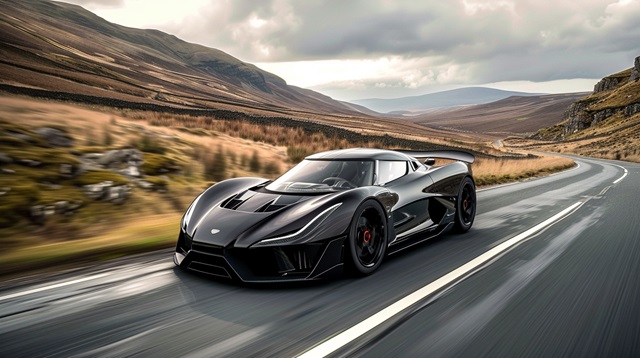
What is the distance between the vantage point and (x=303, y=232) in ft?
12.9

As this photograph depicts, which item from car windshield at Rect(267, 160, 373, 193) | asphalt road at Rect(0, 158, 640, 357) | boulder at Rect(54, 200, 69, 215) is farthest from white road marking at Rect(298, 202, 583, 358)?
boulder at Rect(54, 200, 69, 215)

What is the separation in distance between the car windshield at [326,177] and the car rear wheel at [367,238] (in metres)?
0.40

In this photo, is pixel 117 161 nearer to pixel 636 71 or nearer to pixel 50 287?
pixel 50 287

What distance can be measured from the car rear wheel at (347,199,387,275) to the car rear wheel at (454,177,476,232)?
2280 mm

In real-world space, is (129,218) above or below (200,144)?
below

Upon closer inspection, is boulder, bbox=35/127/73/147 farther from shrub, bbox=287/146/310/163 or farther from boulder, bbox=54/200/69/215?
shrub, bbox=287/146/310/163

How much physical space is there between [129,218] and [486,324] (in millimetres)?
5670

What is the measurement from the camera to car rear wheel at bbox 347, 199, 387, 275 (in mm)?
4266

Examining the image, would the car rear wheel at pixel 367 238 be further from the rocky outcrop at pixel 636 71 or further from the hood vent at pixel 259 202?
the rocky outcrop at pixel 636 71

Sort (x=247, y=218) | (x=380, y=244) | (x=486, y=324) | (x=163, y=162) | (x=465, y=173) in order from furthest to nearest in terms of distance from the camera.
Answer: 1. (x=163, y=162)
2. (x=465, y=173)
3. (x=380, y=244)
4. (x=247, y=218)
5. (x=486, y=324)

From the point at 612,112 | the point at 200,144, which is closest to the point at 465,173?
the point at 200,144

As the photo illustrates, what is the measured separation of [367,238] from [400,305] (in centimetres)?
100

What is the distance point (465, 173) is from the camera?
6.87 metres

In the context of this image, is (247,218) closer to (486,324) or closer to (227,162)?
(486,324)
